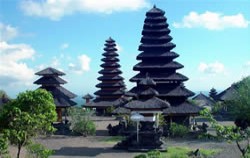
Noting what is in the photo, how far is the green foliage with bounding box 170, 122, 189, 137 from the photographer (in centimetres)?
3300

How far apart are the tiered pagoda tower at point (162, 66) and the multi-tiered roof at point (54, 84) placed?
6904 mm

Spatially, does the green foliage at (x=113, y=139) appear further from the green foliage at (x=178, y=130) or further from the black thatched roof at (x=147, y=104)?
the green foliage at (x=178, y=130)

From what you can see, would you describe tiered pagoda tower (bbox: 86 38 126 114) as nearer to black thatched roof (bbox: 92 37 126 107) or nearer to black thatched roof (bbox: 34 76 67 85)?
black thatched roof (bbox: 92 37 126 107)

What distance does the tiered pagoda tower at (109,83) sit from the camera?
51.2 meters

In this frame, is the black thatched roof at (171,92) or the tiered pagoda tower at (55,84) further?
the tiered pagoda tower at (55,84)

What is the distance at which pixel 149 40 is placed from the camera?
124 feet

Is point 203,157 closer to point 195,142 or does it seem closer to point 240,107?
point 195,142

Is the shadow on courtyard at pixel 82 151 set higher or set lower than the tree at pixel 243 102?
lower

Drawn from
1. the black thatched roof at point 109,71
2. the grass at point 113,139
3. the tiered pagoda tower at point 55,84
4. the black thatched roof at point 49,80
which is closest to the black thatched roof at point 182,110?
the grass at point 113,139

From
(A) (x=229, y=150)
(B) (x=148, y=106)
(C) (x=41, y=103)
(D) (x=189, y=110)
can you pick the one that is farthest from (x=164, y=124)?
(C) (x=41, y=103)

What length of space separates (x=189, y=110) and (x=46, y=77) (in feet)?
46.3

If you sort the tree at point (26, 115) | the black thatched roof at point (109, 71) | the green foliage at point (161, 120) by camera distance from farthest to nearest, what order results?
the black thatched roof at point (109, 71) < the green foliage at point (161, 120) < the tree at point (26, 115)

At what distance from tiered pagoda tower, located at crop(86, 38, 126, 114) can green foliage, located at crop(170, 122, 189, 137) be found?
18.1 m

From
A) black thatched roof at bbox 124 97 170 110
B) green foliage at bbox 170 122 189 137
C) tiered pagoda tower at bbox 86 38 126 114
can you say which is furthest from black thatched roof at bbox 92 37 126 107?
black thatched roof at bbox 124 97 170 110
